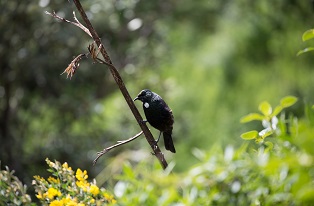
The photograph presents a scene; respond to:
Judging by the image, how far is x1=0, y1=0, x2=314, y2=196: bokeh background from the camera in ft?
18.1

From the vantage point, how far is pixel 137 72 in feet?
22.1

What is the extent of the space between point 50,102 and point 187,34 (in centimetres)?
392

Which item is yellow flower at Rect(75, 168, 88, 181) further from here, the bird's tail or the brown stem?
the bird's tail

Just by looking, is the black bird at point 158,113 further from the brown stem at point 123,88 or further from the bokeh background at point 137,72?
the bokeh background at point 137,72

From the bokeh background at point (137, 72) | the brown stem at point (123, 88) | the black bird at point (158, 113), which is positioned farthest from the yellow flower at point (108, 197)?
the bokeh background at point (137, 72)

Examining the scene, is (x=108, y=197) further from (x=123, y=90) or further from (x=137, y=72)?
(x=137, y=72)

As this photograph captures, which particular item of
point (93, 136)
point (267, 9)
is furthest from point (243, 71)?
point (93, 136)

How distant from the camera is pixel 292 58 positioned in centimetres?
859

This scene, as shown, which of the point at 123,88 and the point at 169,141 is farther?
the point at 169,141

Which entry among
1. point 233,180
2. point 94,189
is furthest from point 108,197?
point 233,180

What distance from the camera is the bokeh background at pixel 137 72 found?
217 inches

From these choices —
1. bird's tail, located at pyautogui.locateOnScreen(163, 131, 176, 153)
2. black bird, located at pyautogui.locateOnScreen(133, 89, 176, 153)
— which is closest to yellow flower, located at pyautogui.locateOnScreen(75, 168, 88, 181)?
black bird, located at pyautogui.locateOnScreen(133, 89, 176, 153)

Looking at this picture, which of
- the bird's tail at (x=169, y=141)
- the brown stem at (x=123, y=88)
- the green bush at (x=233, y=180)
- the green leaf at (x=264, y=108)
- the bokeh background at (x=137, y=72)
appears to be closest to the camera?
the green bush at (x=233, y=180)

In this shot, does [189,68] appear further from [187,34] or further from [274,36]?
[274,36]
